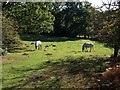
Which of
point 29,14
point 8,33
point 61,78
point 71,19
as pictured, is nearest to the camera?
point 61,78

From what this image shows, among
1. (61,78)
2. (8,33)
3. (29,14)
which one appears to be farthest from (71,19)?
(61,78)

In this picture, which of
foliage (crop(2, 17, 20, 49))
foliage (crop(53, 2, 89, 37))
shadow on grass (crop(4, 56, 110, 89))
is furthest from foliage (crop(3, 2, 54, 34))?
foliage (crop(53, 2, 89, 37))

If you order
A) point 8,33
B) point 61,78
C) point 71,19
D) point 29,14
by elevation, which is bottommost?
point 61,78

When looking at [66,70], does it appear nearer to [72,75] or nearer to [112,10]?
[72,75]

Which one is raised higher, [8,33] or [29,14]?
[29,14]

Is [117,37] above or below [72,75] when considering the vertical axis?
above

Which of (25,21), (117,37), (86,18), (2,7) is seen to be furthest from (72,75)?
(86,18)

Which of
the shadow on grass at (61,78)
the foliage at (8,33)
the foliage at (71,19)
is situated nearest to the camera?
the shadow on grass at (61,78)

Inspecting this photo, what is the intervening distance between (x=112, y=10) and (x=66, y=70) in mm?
4328

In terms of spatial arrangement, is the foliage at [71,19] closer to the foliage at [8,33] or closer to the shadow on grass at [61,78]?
the foliage at [8,33]

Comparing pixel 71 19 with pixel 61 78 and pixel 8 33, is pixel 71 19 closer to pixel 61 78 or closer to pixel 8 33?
pixel 8 33

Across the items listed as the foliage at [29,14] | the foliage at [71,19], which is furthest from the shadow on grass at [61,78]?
the foliage at [71,19]

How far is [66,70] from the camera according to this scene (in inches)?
630

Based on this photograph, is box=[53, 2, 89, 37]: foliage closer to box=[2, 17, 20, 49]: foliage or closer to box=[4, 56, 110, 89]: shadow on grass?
box=[2, 17, 20, 49]: foliage
